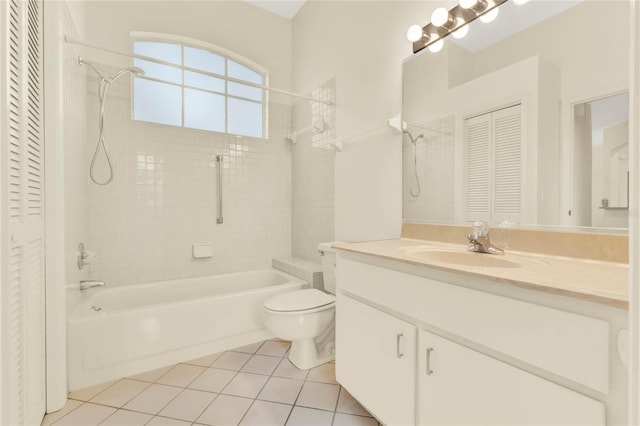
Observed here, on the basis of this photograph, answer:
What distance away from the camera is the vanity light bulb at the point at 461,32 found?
4.94 ft

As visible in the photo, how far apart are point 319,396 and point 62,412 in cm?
128

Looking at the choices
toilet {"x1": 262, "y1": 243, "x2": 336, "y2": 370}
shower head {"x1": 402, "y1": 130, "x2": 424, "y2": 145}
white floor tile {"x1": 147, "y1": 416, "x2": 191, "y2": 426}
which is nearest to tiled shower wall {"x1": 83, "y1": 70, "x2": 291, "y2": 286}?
toilet {"x1": 262, "y1": 243, "x2": 336, "y2": 370}

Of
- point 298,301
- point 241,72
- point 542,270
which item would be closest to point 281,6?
point 241,72

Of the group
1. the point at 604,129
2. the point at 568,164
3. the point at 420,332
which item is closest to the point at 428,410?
the point at 420,332

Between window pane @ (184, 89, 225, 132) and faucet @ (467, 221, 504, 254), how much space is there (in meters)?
2.34

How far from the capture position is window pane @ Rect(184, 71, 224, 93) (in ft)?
8.71

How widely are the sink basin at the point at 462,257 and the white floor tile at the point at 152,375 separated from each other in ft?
5.43

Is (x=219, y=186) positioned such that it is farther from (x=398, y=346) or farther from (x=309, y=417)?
(x=398, y=346)

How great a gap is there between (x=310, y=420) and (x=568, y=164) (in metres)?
1.58

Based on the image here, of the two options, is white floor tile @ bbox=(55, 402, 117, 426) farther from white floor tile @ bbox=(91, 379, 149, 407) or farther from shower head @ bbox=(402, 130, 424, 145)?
shower head @ bbox=(402, 130, 424, 145)

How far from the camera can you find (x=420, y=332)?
1.07m

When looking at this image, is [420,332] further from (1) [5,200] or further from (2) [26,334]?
(2) [26,334]

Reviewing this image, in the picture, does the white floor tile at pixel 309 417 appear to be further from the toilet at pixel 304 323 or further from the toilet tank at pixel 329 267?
the toilet tank at pixel 329 267

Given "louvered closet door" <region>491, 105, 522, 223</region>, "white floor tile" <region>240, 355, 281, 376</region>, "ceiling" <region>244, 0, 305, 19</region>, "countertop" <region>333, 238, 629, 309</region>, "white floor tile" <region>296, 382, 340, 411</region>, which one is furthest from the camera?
"ceiling" <region>244, 0, 305, 19</region>
